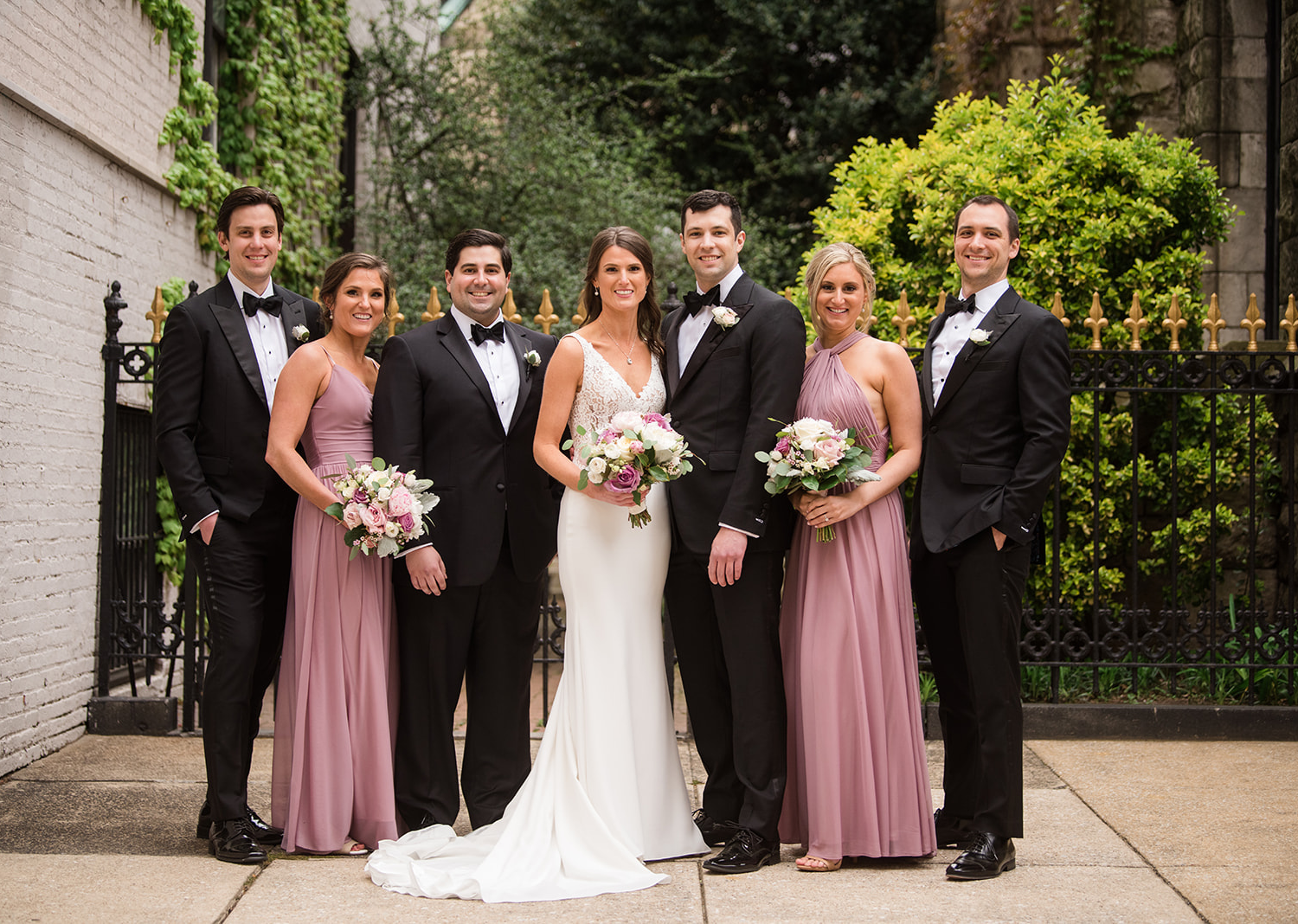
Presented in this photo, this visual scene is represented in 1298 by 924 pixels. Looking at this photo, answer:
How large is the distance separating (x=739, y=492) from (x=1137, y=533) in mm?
3496

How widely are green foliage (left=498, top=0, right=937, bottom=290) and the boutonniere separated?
34.2 ft

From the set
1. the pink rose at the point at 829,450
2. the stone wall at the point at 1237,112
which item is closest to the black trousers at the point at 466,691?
the pink rose at the point at 829,450

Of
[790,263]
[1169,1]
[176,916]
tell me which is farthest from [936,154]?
[790,263]

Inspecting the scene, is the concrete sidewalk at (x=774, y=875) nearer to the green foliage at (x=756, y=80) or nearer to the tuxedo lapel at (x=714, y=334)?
the tuxedo lapel at (x=714, y=334)

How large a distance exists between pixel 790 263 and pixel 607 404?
11.1 m

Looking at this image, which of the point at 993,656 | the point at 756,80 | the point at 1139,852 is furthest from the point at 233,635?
the point at 756,80

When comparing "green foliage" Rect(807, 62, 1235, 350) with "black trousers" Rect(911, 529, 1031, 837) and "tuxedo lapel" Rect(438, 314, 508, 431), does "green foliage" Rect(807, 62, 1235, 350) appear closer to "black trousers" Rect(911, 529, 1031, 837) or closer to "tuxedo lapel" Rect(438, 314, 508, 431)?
"black trousers" Rect(911, 529, 1031, 837)

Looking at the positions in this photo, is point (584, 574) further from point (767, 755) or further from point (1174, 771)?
point (1174, 771)

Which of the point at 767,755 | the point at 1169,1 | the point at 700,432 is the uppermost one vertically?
the point at 1169,1

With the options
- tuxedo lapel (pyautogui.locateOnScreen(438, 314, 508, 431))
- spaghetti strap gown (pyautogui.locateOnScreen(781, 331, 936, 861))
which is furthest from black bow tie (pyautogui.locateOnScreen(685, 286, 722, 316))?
tuxedo lapel (pyautogui.locateOnScreen(438, 314, 508, 431))

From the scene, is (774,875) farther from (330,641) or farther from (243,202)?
(243,202)

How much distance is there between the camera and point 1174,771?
5.69m

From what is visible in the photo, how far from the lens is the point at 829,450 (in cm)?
395

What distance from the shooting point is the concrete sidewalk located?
12.2ft
